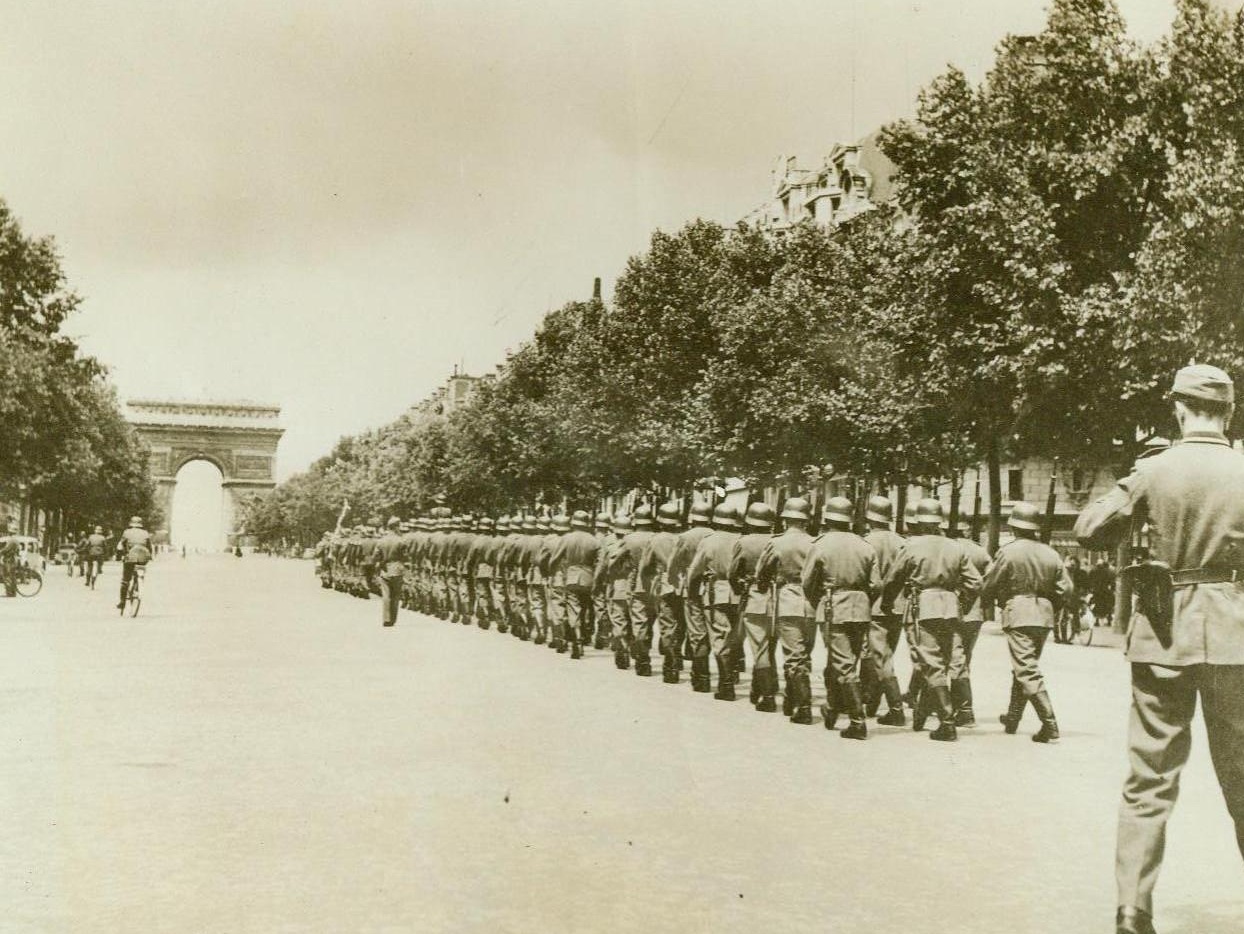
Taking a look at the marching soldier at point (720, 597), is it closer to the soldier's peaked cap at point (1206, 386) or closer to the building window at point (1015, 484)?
the soldier's peaked cap at point (1206, 386)

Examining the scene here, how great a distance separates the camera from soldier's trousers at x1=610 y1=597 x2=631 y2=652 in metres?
17.7

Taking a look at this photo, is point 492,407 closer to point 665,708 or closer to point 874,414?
point 874,414

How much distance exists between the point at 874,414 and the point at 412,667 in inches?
768

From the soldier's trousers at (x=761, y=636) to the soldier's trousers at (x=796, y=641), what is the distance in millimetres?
533

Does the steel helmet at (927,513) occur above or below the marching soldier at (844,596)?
above

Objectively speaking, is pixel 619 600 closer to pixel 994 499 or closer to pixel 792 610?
pixel 792 610

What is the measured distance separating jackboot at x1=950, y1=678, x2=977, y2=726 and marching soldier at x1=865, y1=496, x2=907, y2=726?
456mm

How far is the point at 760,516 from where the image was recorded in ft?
48.2

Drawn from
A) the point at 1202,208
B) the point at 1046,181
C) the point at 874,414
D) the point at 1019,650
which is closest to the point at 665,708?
the point at 1019,650

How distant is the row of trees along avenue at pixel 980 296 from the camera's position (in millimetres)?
23922

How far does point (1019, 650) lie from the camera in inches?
470

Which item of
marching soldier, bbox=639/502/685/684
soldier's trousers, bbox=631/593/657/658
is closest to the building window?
soldier's trousers, bbox=631/593/657/658

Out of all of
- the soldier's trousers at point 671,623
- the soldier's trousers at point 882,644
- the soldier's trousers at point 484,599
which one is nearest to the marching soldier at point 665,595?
the soldier's trousers at point 671,623

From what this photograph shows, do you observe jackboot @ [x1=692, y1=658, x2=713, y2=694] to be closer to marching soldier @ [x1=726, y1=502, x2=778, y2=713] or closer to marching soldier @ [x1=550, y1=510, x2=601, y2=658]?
marching soldier @ [x1=726, y1=502, x2=778, y2=713]
